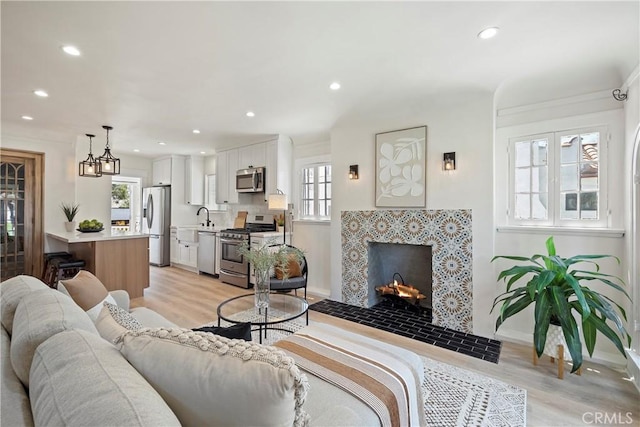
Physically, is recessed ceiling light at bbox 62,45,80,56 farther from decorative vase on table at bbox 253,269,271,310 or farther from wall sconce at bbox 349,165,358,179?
wall sconce at bbox 349,165,358,179

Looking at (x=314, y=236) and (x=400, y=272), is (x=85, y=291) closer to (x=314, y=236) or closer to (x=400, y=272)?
(x=314, y=236)

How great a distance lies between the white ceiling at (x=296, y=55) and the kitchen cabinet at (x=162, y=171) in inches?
117

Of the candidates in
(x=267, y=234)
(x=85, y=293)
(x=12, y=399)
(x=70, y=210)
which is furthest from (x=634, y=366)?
(x=70, y=210)

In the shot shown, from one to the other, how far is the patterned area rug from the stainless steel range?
132 inches

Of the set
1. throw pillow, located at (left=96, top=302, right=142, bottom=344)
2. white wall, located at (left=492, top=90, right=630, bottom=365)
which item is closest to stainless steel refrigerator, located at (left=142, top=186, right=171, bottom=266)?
throw pillow, located at (left=96, top=302, right=142, bottom=344)

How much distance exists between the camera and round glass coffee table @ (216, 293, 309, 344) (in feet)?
8.25

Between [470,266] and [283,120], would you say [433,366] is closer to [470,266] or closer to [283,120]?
[470,266]

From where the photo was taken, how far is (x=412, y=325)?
3.41m


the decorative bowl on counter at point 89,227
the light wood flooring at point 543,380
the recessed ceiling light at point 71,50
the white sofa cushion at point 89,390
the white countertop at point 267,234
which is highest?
the recessed ceiling light at point 71,50

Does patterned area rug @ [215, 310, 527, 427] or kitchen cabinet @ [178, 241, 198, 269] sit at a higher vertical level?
kitchen cabinet @ [178, 241, 198, 269]

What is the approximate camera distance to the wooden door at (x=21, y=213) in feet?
15.0

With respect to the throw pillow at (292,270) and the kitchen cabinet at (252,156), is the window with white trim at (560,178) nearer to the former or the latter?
the throw pillow at (292,270)

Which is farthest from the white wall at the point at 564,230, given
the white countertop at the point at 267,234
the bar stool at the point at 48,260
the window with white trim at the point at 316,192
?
the bar stool at the point at 48,260

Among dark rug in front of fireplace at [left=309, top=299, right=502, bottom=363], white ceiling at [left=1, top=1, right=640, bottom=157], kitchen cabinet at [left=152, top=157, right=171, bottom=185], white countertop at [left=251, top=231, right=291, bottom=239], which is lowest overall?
dark rug in front of fireplace at [left=309, top=299, right=502, bottom=363]
